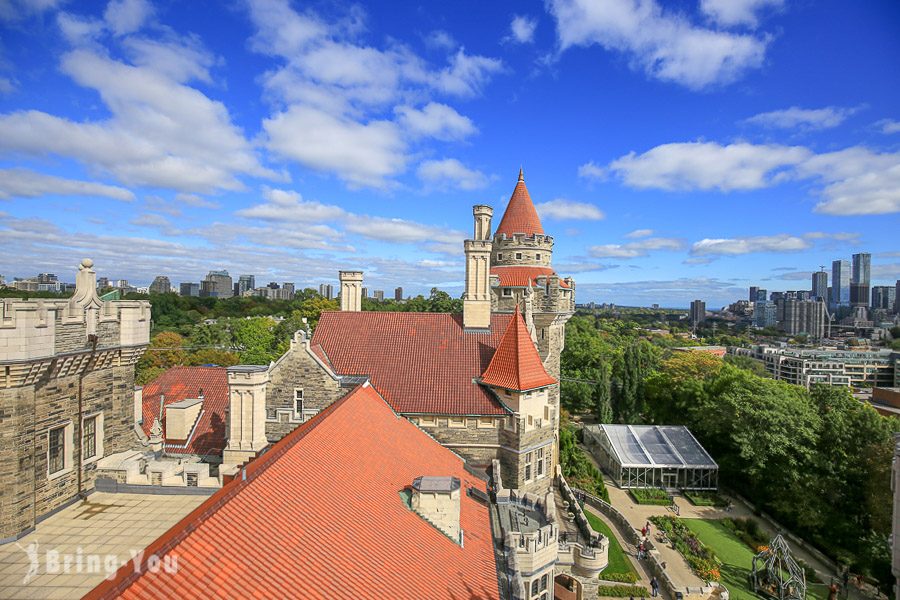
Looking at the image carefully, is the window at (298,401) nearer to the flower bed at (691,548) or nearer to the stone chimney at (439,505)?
the stone chimney at (439,505)

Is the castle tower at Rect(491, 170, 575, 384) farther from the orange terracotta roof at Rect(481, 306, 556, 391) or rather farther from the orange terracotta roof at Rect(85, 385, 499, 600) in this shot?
the orange terracotta roof at Rect(85, 385, 499, 600)

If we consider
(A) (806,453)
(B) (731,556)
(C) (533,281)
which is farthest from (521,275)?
(A) (806,453)

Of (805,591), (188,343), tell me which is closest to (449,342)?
(805,591)

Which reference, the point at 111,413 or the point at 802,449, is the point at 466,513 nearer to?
the point at 111,413

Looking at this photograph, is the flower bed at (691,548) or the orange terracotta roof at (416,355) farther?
the flower bed at (691,548)

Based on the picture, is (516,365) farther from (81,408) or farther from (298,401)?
(81,408)

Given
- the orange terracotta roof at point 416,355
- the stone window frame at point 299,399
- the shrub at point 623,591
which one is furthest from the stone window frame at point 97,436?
the shrub at point 623,591
